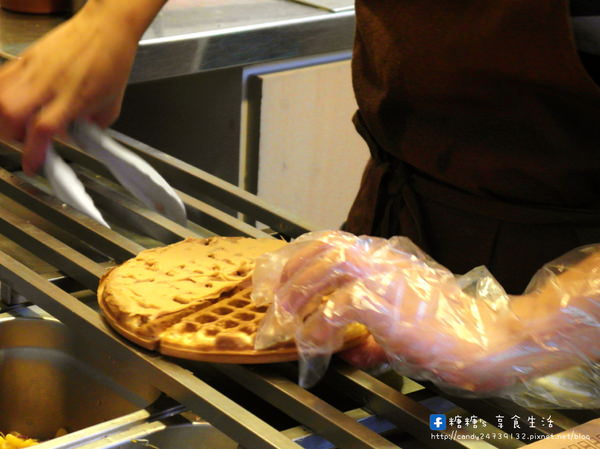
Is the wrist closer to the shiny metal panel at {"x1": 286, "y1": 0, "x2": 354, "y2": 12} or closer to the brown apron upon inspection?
the brown apron

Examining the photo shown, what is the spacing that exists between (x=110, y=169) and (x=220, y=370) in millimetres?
347

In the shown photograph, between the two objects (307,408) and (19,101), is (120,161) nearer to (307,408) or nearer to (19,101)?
(19,101)

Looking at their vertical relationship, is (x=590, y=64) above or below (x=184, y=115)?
above

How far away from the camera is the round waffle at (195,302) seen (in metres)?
0.98

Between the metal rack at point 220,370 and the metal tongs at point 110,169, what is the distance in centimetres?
3

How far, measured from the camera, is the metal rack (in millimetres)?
876

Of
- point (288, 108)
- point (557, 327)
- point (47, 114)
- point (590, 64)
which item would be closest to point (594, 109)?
point (590, 64)

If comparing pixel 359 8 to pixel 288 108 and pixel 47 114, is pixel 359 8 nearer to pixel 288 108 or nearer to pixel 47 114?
pixel 47 114

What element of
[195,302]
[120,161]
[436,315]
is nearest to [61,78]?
[120,161]

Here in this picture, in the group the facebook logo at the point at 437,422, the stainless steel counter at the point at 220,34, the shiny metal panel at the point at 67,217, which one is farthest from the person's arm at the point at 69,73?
the stainless steel counter at the point at 220,34

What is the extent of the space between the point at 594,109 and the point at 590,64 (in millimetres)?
50

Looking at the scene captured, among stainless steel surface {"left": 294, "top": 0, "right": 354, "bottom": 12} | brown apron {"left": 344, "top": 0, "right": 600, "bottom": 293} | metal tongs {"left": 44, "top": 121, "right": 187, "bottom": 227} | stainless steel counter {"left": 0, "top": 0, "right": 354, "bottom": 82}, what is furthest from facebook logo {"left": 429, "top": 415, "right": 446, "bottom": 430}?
stainless steel surface {"left": 294, "top": 0, "right": 354, "bottom": 12}

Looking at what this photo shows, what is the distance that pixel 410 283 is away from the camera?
96 cm

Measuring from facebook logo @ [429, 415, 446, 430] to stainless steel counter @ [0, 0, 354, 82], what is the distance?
1.18m
